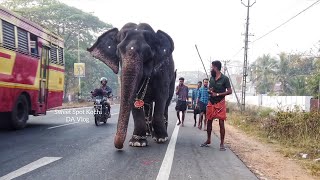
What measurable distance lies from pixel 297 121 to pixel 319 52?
1149 inches

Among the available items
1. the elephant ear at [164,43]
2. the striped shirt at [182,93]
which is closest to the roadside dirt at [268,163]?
the elephant ear at [164,43]

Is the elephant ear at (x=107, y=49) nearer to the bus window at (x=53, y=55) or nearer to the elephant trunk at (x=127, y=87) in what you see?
the elephant trunk at (x=127, y=87)

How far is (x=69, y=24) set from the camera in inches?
1860

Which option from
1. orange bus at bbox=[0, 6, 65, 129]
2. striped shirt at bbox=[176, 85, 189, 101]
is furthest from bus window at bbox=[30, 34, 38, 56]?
striped shirt at bbox=[176, 85, 189, 101]

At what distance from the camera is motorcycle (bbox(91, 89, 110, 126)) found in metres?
14.5

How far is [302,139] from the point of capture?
1171cm

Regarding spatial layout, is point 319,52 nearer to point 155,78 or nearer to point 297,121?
point 297,121

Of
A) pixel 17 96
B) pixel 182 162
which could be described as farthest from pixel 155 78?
pixel 17 96

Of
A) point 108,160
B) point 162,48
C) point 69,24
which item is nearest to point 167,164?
point 108,160

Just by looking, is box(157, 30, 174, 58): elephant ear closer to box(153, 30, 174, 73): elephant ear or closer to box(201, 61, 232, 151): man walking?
box(153, 30, 174, 73): elephant ear

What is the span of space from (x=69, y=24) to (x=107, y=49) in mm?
39601

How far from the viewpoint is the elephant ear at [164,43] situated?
922cm

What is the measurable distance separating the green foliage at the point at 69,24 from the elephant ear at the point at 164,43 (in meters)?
33.9

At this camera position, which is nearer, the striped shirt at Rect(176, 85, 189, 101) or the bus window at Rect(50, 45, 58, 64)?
the bus window at Rect(50, 45, 58, 64)
